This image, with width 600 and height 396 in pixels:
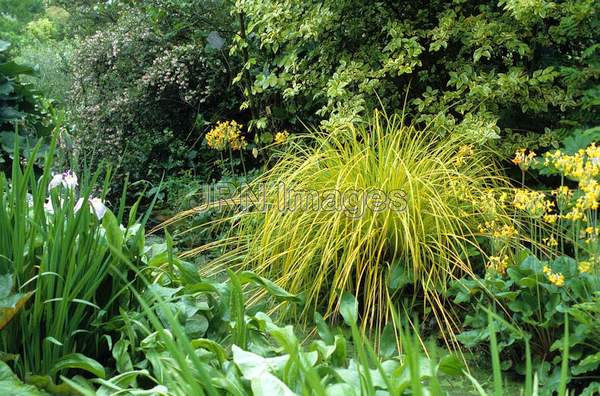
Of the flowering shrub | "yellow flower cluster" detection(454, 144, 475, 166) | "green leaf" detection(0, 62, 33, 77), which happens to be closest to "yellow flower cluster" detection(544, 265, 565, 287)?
"yellow flower cluster" detection(454, 144, 475, 166)

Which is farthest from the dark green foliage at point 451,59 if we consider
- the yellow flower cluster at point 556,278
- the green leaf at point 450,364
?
the green leaf at point 450,364

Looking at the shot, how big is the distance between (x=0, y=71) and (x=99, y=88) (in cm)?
271

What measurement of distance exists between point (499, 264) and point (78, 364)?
1664mm

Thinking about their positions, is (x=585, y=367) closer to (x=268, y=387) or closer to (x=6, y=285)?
(x=268, y=387)

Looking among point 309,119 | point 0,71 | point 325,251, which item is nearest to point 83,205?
point 325,251

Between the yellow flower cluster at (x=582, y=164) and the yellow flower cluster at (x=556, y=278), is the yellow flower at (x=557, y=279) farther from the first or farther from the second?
the yellow flower cluster at (x=582, y=164)

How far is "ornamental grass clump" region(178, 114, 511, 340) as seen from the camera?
295 cm

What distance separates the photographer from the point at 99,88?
20.1 feet

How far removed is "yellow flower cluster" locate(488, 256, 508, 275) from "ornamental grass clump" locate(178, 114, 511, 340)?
140 millimetres

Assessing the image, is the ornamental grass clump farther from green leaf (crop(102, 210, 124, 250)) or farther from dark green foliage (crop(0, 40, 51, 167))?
dark green foliage (crop(0, 40, 51, 167))

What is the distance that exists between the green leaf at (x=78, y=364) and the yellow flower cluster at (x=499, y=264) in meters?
1.54

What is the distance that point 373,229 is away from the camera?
120 inches

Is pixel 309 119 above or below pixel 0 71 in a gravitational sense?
below

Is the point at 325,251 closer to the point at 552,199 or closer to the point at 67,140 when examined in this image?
the point at 67,140
